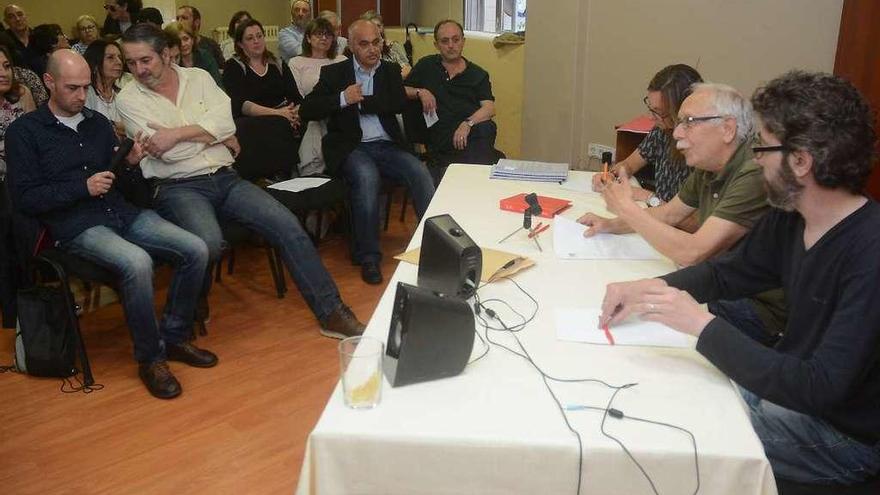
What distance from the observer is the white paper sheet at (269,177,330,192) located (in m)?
3.71

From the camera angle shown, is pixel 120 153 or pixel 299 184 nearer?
pixel 120 153

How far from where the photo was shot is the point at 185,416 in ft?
8.45

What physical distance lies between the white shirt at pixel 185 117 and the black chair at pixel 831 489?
8.77ft

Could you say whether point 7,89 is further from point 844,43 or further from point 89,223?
point 844,43

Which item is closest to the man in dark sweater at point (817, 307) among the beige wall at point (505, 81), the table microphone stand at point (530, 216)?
the table microphone stand at point (530, 216)

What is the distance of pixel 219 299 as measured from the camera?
3.60 m

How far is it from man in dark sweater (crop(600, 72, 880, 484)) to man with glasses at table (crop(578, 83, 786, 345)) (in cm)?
40

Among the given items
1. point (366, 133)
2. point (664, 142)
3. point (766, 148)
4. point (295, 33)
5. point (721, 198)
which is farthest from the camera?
point (295, 33)

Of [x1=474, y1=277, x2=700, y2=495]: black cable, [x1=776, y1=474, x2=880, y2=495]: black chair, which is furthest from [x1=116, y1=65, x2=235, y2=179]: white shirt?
[x1=776, y1=474, x2=880, y2=495]: black chair

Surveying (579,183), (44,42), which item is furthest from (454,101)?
(44,42)

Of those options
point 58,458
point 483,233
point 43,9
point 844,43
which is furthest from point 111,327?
point 43,9

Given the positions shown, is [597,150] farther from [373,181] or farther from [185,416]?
[185,416]

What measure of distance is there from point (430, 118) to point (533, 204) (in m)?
2.07

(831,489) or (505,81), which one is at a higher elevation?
(505,81)
